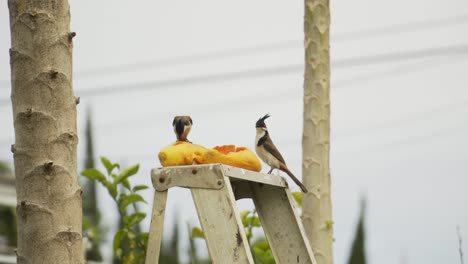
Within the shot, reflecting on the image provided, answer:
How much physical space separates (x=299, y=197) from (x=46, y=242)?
2.68 metres

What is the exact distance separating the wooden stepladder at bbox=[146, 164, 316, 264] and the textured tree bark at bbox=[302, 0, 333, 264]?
4.70ft

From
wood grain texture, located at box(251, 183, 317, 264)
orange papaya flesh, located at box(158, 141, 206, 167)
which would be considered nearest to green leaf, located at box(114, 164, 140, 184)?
wood grain texture, located at box(251, 183, 317, 264)

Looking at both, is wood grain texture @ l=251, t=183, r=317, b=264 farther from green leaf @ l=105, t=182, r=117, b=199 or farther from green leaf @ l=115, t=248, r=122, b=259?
green leaf @ l=115, t=248, r=122, b=259

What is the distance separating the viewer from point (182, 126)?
11.6 feet

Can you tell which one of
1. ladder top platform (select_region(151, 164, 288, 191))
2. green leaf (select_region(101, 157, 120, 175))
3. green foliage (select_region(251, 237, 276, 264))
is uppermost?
green leaf (select_region(101, 157, 120, 175))

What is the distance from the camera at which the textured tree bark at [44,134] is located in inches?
118

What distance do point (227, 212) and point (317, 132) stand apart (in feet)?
6.96

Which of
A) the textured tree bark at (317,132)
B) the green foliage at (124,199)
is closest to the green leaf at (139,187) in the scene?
the green foliage at (124,199)

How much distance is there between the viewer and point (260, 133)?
373 centimetres

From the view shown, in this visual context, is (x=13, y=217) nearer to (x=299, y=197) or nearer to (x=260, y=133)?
(x=299, y=197)

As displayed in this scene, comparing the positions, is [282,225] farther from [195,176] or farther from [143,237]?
[143,237]

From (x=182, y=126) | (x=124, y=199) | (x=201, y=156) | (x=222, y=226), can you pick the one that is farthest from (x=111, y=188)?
(x=222, y=226)

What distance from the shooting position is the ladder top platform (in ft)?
10.6

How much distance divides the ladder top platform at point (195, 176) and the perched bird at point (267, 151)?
26 cm
